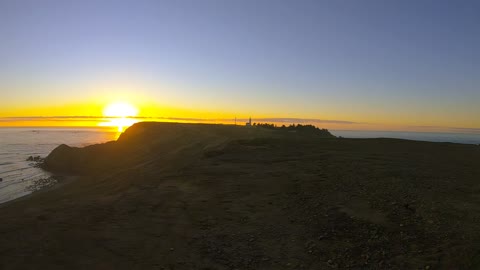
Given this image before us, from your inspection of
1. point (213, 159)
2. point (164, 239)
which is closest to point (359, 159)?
point (213, 159)

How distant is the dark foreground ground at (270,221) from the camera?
6.61m

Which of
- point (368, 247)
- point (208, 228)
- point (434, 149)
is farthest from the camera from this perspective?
point (434, 149)

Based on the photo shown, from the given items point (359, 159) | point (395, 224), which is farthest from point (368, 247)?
point (359, 159)

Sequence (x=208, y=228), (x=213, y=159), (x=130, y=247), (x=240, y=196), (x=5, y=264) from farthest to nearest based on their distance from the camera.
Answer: (x=213, y=159)
(x=240, y=196)
(x=208, y=228)
(x=130, y=247)
(x=5, y=264)

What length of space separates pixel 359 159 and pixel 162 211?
8.52 meters

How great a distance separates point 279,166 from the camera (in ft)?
46.8

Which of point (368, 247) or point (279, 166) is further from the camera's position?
point (279, 166)

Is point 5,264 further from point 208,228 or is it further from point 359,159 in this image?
point 359,159

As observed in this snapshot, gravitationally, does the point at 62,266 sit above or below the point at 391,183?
below

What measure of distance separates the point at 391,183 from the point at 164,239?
660 centimetres

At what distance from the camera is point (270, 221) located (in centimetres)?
862

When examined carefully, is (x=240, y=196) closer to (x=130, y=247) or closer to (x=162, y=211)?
(x=162, y=211)

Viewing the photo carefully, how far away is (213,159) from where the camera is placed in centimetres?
1684

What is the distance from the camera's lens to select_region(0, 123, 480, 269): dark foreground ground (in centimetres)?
661
